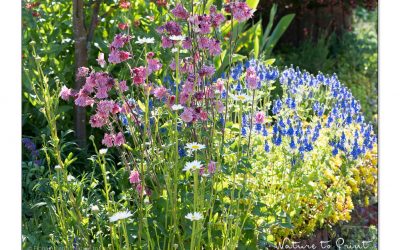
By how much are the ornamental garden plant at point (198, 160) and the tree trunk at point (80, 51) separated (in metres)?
0.23

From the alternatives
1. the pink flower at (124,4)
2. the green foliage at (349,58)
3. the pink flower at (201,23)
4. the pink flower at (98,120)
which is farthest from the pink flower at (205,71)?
the green foliage at (349,58)

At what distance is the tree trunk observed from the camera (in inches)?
134

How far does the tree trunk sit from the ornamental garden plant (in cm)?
23

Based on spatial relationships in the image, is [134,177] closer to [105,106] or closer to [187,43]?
[105,106]

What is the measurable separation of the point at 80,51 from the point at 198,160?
1.13 meters

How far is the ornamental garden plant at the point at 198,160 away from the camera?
7.56 feet

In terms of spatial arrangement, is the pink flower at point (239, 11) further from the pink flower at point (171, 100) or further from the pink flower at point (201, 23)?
the pink flower at point (171, 100)

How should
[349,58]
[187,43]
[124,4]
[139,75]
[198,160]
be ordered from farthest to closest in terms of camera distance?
[349,58]
[124,4]
[198,160]
[187,43]
[139,75]

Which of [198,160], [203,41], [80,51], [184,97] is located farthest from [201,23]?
[80,51]

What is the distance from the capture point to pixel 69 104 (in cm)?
355

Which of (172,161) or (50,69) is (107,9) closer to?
(50,69)

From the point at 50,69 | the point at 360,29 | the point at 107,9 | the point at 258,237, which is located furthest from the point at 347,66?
the point at 258,237

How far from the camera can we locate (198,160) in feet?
8.34

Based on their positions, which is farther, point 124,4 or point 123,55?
point 124,4
